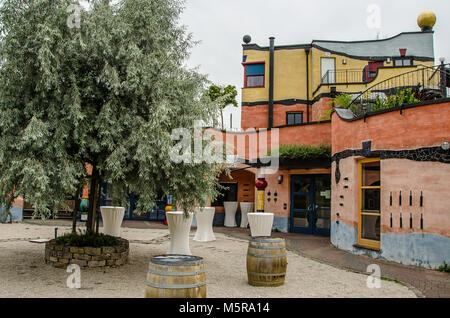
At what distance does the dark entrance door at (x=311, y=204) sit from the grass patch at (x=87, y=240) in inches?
326

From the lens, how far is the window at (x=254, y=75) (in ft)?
65.6

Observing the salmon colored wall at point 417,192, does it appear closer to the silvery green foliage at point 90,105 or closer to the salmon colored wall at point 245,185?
the silvery green foliage at point 90,105

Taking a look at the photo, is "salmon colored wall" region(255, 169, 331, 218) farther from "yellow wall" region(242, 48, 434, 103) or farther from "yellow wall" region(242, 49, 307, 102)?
"yellow wall" region(242, 49, 307, 102)

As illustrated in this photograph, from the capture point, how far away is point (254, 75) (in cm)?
2009

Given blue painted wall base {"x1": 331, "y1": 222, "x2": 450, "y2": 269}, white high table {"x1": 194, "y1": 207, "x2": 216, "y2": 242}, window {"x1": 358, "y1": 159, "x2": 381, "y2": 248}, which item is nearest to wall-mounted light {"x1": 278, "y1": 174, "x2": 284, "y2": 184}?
white high table {"x1": 194, "y1": 207, "x2": 216, "y2": 242}

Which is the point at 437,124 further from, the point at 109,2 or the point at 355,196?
the point at 109,2

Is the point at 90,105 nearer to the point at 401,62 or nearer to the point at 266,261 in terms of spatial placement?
the point at 266,261

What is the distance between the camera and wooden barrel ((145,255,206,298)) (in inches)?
165

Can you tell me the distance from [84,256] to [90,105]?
2.85m

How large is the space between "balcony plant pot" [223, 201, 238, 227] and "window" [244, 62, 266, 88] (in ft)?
20.6

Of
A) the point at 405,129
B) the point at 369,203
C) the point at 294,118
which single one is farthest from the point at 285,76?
the point at 405,129

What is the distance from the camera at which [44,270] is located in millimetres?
7277
